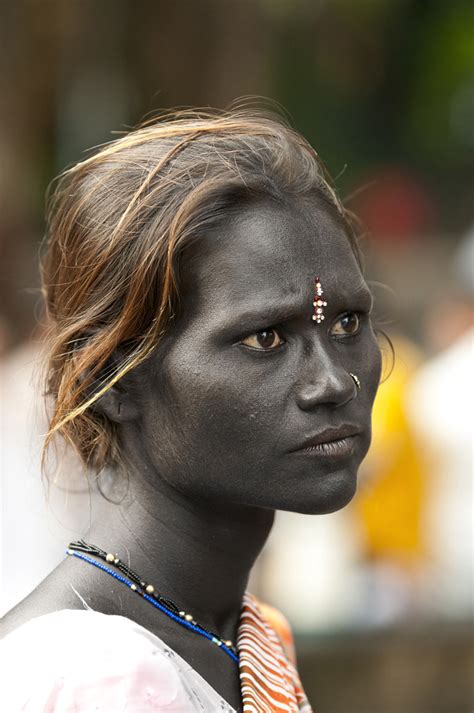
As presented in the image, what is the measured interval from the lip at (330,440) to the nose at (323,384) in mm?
48

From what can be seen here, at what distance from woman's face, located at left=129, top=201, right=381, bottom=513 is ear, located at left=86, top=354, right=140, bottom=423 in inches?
2.0

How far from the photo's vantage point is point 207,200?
87.0 inches

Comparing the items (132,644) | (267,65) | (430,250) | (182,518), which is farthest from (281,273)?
(430,250)

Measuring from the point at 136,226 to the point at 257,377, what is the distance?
1.24 ft

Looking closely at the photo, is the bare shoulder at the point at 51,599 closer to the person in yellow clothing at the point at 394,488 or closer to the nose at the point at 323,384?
the nose at the point at 323,384

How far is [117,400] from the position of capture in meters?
2.34

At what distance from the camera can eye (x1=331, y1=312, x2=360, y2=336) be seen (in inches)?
91.8

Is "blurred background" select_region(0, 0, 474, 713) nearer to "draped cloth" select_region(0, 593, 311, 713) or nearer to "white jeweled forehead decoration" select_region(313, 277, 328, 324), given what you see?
"white jeweled forehead decoration" select_region(313, 277, 328, 324)

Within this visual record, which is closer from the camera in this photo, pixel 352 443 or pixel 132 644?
pixel 132 644

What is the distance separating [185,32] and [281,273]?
985cm

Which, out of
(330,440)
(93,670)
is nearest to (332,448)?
(330,440)

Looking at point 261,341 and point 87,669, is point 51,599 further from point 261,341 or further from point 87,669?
point 261,341

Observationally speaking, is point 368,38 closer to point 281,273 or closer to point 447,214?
point 447,214

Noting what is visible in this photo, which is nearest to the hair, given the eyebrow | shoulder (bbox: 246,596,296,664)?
the eyebrow
